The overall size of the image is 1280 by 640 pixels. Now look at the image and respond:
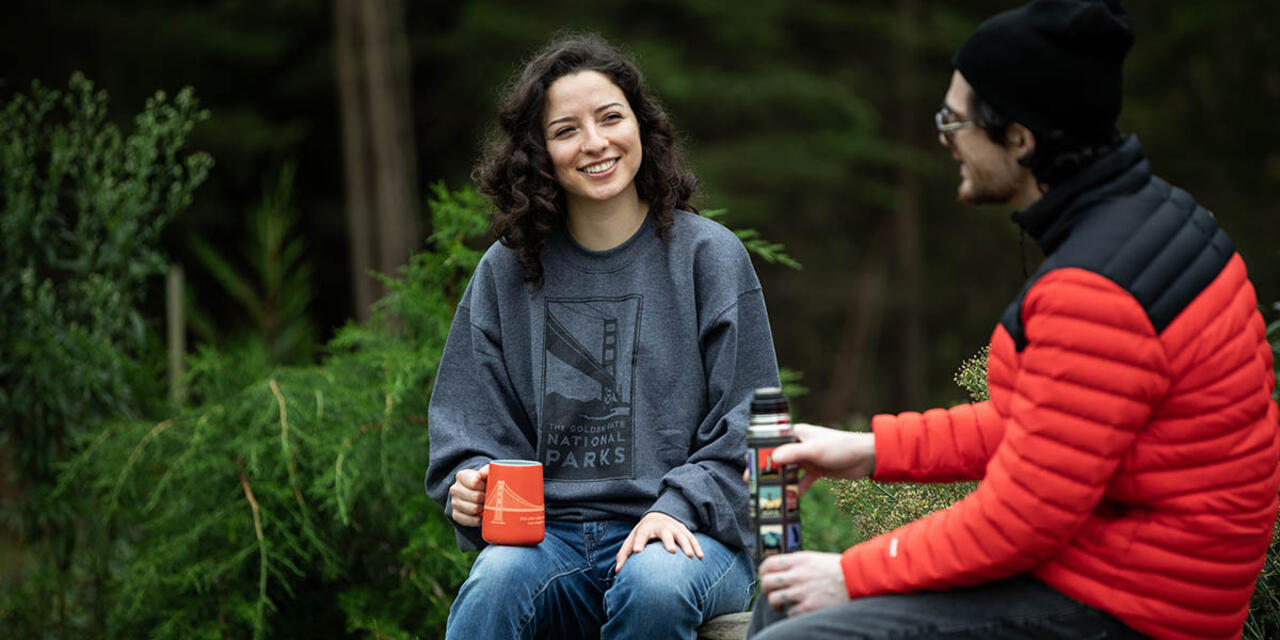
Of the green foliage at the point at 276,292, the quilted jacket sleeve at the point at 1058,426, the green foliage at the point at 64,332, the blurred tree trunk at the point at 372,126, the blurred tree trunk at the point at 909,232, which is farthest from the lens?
the blurred tree trunk at the point at 909,232

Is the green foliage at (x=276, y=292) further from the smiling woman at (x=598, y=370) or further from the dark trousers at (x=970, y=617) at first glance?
the dark trousers at (x=970, y=617)

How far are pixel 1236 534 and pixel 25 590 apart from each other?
3713 millimetres

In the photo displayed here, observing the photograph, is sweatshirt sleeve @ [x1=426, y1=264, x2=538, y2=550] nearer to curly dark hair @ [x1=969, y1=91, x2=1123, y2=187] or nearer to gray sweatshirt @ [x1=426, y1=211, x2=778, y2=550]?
gray sweatshirt @ [x1=426, y1=211, x2=778, y2=550]

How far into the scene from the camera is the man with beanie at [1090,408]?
1714 mm

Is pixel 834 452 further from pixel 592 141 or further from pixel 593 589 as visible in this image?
pixel 592 141

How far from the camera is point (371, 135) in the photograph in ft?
39.1

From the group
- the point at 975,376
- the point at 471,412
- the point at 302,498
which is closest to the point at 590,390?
the point at 471,412

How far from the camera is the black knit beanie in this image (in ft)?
5.87

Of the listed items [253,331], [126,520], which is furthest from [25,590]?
[253,331]

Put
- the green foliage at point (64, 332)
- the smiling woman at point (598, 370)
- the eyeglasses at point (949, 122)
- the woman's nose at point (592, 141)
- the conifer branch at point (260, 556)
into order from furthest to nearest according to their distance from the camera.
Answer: the green foliage at point (64, 332) < the conifer branch at point (260, 556) < the woman's nose at point (592, 141) < the smiling woman at point (598, 370) < the eyeglasses at point (949, 122)

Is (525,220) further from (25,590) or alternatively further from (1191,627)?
(25,590)

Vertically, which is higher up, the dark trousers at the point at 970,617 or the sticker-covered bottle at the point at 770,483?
the sticker-covered bottle at the point at 770,483

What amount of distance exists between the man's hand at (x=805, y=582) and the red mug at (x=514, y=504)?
614mm

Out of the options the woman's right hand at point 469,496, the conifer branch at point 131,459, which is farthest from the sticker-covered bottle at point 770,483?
the conifer branch at point 131,459
